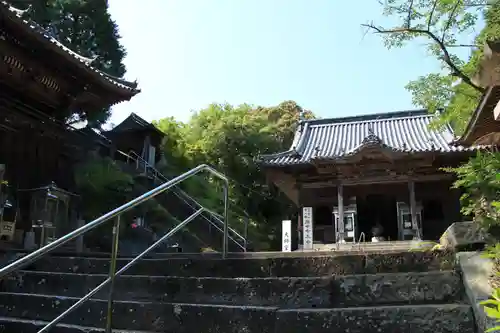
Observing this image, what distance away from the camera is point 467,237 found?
302 centimetres

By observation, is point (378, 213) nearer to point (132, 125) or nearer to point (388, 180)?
point (388, 180)

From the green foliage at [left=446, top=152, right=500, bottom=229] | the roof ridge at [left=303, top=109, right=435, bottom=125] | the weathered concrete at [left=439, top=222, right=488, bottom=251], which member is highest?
the roof ridge at [left=303, top=109, right=435, bottom=125]

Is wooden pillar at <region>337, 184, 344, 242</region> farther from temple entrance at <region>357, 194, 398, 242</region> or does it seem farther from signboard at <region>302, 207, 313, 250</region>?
Result: temple entrance at <region>357, 194, 398, 242</region>

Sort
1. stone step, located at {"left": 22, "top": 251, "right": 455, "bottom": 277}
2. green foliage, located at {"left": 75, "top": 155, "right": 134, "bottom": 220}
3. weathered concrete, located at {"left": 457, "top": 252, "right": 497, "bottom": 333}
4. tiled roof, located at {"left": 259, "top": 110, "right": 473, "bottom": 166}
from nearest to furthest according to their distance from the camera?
weathered concrete, located at {"left": 457, "top": 252, "right": 497, "bottom": 333}
stone step, located at {"left": 22, "top": 251, "right": 455, "bottom": 277}
green foliage, located at {"left": 75, "top": 155, "right": 134, "bottom": 220}
tiled roof, located at {"left": 259, "top": 110, "right": 473, "bottom": 166}

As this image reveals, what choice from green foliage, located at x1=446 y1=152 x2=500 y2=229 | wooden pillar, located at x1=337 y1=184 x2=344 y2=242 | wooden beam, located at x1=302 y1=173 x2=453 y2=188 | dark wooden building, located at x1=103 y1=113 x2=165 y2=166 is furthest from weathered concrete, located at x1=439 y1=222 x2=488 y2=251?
dark wooden building, located at x1=103 y1=113 x2=165 y2=166

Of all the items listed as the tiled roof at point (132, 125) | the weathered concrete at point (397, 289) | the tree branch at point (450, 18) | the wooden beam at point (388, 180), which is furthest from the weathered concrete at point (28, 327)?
the tiled roof at point (132, 125)

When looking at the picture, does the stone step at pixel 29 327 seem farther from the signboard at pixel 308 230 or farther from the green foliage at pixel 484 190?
the signboard at pixel 308 230

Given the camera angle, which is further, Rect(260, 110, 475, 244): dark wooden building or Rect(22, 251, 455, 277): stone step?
Rect(260, 110, 475, 244): dark wooden building

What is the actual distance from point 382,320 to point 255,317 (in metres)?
0.79

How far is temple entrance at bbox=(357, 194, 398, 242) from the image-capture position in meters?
14.5

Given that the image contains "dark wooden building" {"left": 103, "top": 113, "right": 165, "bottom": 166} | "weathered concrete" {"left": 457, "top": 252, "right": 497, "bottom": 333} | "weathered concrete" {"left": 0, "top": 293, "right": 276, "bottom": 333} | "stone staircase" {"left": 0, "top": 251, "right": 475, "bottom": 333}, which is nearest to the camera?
"weathered concrete" {"left": 457, "top": 252, "right": 497, "bottom": 333}

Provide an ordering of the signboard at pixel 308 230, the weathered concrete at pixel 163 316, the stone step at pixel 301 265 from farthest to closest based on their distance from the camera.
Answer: the signboard at pixel 308 230 < the stone step at pixel 301 265 < the weathered concrete at pixel 163 316

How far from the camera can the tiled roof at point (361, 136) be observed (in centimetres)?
1340

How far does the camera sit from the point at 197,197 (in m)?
19.3
